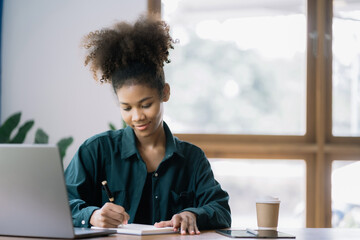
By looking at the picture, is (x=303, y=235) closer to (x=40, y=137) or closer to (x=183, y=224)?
(x=183, y=224)

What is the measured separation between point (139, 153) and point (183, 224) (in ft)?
1.41

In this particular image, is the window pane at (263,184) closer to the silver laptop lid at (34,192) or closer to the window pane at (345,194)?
the window pane at (345,194)

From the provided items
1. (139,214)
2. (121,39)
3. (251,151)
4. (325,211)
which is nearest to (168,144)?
(139,214)

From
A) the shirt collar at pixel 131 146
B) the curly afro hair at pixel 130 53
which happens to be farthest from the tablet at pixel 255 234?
the curly afro hair at pixel 130 53

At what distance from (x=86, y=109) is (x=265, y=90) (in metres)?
1.18

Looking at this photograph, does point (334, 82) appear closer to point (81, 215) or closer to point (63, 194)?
point (81, 215)

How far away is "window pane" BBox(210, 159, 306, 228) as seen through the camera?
351 cm

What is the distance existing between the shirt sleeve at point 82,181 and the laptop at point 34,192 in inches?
12.6

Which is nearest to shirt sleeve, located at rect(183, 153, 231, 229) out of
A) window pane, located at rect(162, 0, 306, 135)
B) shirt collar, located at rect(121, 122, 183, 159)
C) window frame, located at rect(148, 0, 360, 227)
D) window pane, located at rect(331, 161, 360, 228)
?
shirt collar, located at rect(121, 122, 183, 159)

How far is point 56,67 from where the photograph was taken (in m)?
3.63

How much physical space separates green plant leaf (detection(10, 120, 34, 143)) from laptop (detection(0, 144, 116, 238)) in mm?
2020

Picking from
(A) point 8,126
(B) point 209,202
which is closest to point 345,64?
(B) point 209,202

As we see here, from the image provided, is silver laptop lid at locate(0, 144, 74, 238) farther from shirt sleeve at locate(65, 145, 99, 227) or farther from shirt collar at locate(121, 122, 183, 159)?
shirt collar at locate(121, 122, 183, 159)

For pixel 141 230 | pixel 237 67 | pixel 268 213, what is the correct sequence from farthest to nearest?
pixel 237 67
pixel 268 213
pixel 141 230
